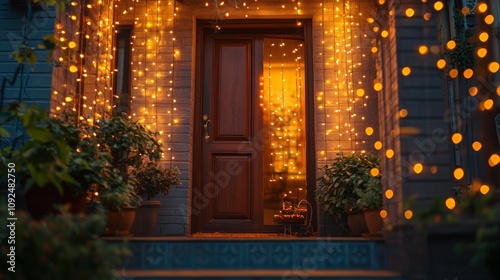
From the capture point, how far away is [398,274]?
3.50 m

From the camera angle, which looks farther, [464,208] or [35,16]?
[35,16]

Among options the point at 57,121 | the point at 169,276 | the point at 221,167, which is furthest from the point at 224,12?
the point at 169,276

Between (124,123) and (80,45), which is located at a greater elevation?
(80,45)

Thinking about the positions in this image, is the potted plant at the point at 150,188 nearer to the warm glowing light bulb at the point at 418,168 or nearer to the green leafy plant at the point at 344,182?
the green leafy plant at the point at 344,182

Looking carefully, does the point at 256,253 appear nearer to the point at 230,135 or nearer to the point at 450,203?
the point at 450,203

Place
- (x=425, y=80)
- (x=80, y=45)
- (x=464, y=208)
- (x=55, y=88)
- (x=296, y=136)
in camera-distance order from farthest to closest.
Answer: (x=296, y=136)
(x=80, y=45)
(x=55, y=88)
(x=425, y=80)
(x=464, y=208)

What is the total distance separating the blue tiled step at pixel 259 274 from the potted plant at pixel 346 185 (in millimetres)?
1253

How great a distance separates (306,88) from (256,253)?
2578mm

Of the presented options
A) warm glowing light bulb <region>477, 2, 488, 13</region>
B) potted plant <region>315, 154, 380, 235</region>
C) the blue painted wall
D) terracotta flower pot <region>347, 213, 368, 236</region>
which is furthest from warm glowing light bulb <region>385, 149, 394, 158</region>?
the blue painted wall

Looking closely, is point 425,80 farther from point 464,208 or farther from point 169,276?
point 169,276

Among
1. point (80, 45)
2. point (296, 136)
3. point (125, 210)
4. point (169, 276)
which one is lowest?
point (169, 276)

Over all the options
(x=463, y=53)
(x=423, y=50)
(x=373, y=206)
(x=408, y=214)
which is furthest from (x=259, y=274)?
(x=463, y=53)

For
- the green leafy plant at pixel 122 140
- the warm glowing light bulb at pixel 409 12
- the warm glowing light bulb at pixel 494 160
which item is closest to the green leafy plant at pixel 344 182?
the warm glowing light bulb at pixel 494 160

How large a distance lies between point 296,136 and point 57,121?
3.62m
